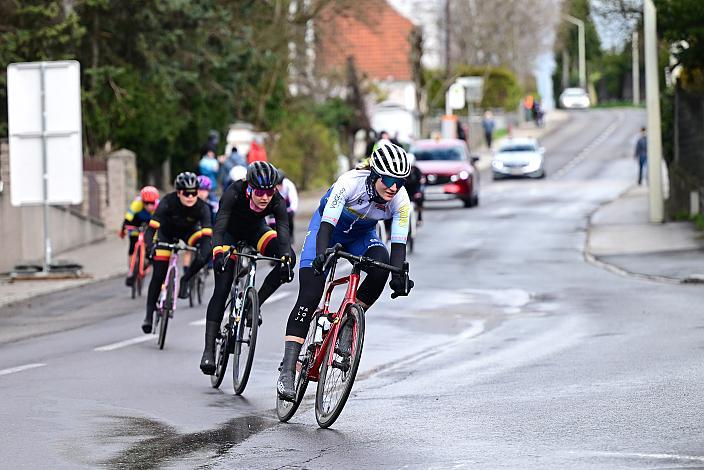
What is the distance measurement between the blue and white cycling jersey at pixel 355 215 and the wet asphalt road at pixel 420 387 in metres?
1.07

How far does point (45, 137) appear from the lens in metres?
24.4

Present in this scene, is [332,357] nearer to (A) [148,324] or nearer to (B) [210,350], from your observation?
(B) [210,350]

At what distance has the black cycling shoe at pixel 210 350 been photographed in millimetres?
11469

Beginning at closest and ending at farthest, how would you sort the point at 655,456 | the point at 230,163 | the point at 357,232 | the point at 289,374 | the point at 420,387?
the point at 655,456, the point at 289,374, the point at 357,232, the point at 420,387, the point at 230,163

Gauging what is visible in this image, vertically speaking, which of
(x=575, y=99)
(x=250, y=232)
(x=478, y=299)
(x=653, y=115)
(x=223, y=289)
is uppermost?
(x=575, y=99)

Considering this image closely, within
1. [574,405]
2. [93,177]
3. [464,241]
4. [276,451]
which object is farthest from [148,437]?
[93,177]

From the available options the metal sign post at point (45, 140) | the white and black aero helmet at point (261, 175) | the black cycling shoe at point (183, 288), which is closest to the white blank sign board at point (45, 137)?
the metal sign post at point (45, 140)

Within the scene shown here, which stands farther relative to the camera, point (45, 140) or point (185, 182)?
point (45, 140)

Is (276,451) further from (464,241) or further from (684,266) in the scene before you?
(464,241)

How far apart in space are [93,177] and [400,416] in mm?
23417

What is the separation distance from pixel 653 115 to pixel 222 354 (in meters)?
21.9

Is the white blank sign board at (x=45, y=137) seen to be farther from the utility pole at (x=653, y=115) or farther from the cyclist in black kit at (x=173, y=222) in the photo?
the utility pole at (x=653, y=115)

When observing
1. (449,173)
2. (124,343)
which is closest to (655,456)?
(124,343)

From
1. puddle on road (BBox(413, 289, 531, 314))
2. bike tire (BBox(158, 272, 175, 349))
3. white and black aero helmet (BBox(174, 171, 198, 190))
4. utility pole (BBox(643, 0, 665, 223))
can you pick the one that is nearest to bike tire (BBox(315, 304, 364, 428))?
bike tire (BBox(158, 272, 175, 349))
